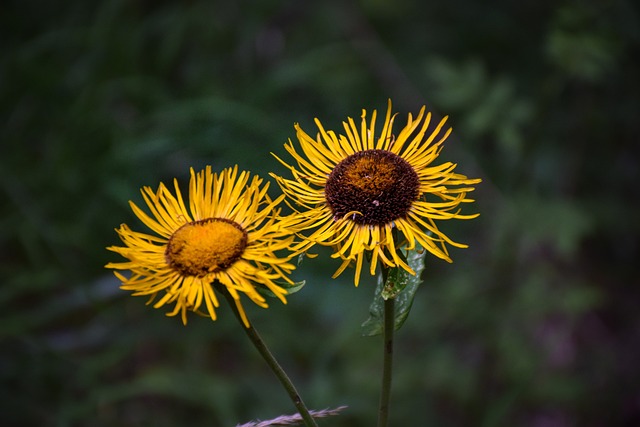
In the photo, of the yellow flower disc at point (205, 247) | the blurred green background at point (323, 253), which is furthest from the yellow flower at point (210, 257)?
the blurred green background at point (323, 253)

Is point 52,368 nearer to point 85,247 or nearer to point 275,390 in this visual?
point 85,247

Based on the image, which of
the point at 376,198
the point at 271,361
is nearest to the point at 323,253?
the point at 376,198

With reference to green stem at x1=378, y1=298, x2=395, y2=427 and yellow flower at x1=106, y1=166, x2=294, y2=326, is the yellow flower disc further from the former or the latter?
green stem at x1=378, y1=298, x2=395, y2=427

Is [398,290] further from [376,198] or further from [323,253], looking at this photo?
[323,253]

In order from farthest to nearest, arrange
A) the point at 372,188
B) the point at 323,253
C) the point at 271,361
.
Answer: the point at 323,253 → the point at 372,188 → the point at 271,361

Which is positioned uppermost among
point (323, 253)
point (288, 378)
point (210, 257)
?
point (323, 253)

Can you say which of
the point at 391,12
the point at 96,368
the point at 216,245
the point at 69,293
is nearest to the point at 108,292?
the point at 69,293

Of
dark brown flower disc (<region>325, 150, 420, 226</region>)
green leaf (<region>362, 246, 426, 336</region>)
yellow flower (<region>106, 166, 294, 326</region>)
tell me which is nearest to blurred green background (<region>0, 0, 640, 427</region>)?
green leaf (<region>362, 246, 426, 336</region>)

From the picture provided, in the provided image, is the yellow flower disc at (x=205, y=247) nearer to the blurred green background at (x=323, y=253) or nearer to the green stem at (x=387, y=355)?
the green stem at (x=387, y=355)
